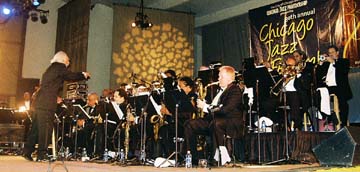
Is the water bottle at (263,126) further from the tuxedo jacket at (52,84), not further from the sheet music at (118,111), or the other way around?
the tuxedo jacket at (52,84)

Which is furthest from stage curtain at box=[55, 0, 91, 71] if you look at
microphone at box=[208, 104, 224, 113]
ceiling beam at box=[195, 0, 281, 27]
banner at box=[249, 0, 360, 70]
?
microphone at box=[208, 104, 224, 113]

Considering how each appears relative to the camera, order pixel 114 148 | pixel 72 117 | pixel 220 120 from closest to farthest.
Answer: pixel 220 120 → pixel 114 148 → pixel 72 117

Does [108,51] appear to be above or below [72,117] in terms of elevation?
above

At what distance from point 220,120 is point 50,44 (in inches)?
414

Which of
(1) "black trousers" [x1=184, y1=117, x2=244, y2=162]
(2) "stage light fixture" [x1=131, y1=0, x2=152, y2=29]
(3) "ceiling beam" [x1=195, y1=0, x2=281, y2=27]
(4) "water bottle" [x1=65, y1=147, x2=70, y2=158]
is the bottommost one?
(4) "water bottle" [x1=65, y1=147, x2=70, y2=158]

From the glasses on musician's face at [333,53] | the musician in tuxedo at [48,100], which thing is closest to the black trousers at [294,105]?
the glasses on musician's face at [333,53]

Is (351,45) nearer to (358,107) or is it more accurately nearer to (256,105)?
(358,107)

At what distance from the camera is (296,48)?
10.4m

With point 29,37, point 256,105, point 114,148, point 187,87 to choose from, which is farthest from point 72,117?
point 29,37

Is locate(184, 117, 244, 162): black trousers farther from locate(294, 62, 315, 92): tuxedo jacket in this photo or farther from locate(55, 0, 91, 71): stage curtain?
locate(55, 0, 91, 71): stage curtain

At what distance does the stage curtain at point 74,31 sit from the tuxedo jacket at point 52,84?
6439 millimetres

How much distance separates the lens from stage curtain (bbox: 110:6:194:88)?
12688mm

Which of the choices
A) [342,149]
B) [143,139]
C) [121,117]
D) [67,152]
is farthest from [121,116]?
[342,149]

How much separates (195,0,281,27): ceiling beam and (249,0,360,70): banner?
75cm
